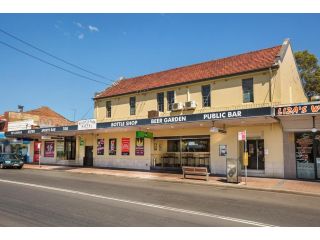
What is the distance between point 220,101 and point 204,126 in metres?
2.02

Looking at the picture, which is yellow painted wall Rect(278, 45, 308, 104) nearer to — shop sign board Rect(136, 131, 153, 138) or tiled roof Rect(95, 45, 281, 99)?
tiled roof Rect(95, 45, 281, 99)

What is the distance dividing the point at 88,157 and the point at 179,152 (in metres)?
10.3

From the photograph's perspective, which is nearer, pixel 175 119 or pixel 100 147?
pixel 175 119

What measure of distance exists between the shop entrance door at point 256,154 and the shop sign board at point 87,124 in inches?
A: 475

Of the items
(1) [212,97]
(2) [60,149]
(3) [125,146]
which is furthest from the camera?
(2) [60,149]

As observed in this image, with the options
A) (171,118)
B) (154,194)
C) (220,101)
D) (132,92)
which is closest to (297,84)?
(220,101)

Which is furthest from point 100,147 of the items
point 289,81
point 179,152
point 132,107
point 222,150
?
point 289,81

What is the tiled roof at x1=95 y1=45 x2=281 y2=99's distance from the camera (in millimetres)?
20672

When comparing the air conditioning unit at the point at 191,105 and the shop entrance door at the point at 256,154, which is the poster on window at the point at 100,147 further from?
the shop entrance door at the point at 256,154

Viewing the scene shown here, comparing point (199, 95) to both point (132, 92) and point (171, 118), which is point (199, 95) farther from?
point (132, 92)

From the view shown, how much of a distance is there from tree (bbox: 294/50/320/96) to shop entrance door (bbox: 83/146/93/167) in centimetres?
2491

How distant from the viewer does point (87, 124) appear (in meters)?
25.3

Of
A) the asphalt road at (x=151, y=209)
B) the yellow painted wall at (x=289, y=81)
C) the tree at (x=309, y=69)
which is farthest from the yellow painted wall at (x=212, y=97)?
the tree at (x=309, y=69)

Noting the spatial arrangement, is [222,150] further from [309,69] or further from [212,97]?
[309,69]
